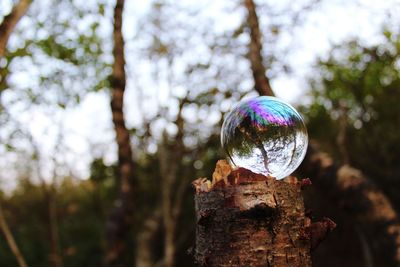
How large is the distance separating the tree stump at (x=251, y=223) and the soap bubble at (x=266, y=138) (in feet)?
0.57

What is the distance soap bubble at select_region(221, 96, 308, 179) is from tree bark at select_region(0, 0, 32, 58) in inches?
57.3

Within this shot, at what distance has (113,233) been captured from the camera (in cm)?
523

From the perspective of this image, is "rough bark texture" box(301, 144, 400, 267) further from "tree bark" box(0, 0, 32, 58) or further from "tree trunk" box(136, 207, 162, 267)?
"tree trunk" box(136, 207, 162, 267)

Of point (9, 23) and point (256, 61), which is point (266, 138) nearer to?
point (9, 23)

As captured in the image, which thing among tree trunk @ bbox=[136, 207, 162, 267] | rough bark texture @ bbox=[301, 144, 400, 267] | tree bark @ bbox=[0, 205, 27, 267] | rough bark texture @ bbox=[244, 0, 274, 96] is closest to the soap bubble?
rough bark texture @ bbox=[301, 144, 400, 267]

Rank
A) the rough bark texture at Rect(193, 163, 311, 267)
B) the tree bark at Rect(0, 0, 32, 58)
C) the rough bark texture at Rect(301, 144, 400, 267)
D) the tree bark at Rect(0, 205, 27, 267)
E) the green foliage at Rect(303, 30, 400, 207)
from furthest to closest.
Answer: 1. the green foliage at Rect(303, 30, 400, 207)
2. the tree bark at Rect(0, 205, 27, 267)
3. the rough bark texture at Rect(301, 144, 400, 267)
4. the tree bark at Rect(0, 0, 32, 58)
5. the rough bark texture at Rect(193, 163, 311, 267)

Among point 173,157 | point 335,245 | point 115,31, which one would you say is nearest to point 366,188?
point 115,31

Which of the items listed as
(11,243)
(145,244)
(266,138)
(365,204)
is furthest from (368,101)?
(266,138)

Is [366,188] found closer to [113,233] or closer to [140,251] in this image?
[113,233]

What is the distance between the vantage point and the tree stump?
1.64m

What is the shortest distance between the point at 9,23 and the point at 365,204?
367 cm

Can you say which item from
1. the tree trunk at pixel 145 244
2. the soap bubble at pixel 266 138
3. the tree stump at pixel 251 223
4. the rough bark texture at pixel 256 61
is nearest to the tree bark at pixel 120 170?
the rough bark texture at pixel 256 61

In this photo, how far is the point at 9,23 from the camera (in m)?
2.57

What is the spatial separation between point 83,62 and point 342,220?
8.16 metres
